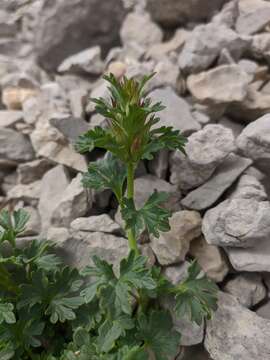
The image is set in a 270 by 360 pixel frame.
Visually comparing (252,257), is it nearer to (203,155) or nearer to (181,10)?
(203,155)

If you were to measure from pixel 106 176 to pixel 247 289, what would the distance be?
992mm

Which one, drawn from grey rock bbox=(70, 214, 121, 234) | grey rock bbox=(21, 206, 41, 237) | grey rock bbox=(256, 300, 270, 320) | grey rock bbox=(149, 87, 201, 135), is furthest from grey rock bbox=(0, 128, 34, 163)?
grey rock bbox=(256, 300, 270, 320)

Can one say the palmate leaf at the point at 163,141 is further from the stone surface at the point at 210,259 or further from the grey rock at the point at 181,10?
the grey rock at the point at 181,10

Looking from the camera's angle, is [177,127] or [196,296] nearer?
[196,296]

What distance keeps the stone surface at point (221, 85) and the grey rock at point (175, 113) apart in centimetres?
15

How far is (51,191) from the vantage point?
2914 millimetres

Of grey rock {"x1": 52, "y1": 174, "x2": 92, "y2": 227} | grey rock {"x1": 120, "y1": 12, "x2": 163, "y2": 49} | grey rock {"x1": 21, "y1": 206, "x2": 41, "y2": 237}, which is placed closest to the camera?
grey rock {"x1": 52, "y1": 174, "x2": 92, "y2": 227}

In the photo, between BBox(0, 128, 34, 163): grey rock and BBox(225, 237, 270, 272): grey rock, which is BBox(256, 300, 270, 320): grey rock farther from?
BBox(0, 128, 34, 163): grey rock

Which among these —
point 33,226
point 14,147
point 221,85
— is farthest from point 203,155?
point 14,147

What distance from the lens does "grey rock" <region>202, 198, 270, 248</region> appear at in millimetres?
2195

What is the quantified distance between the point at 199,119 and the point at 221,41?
67cm

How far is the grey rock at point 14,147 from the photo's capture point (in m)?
3.18

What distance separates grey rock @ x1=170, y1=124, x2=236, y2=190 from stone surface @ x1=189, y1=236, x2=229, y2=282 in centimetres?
36

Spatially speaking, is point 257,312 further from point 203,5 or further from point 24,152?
point 203,5
